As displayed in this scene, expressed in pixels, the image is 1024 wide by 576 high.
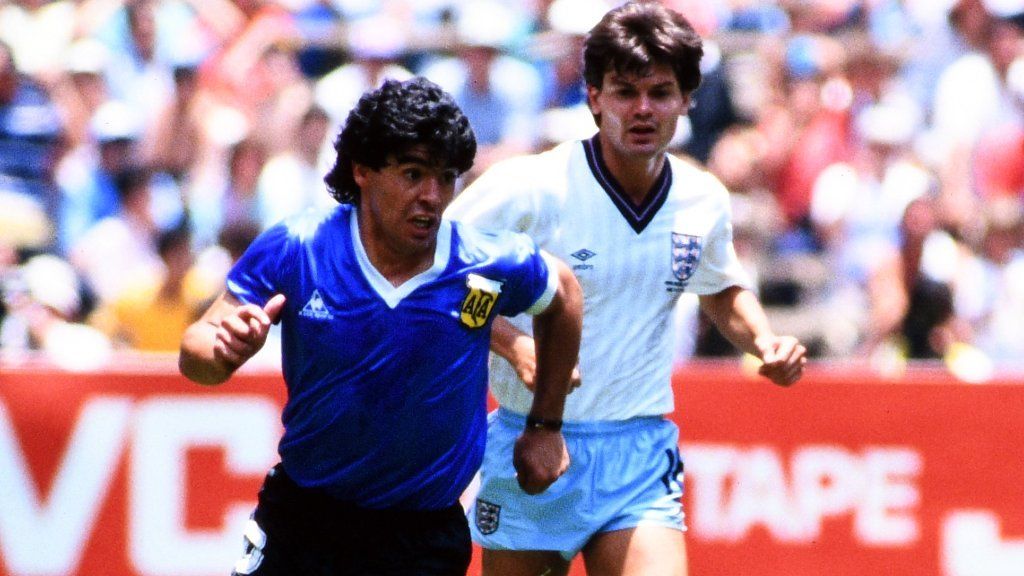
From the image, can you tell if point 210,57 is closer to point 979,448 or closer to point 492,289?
point 979,448

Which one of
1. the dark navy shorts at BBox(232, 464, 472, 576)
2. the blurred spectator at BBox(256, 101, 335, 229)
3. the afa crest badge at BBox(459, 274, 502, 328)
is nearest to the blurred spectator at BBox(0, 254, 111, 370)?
the blurred spectator at BBox(256, 101, 335, 229)

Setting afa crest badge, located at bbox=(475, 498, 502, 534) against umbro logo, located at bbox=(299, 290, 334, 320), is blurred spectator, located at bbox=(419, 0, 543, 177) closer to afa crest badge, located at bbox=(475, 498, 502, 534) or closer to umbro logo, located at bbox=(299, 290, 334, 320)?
afa crest badge, located at bbox=(475, 498, 502, 534)

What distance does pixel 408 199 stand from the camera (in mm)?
4578

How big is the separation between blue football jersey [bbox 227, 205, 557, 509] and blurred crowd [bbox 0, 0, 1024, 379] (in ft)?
14.7

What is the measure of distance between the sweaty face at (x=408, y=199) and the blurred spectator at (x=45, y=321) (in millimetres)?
4336

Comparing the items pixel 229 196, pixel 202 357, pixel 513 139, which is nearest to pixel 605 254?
pixel 202 357

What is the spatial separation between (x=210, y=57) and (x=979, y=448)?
205 inches

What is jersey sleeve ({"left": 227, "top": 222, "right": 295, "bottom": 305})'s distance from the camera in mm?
4570

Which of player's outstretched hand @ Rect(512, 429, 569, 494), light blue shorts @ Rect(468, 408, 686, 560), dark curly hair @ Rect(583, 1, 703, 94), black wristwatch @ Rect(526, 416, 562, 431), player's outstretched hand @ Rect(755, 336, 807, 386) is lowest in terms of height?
light blue shorts @ Rect(468, 408, 686, 560)

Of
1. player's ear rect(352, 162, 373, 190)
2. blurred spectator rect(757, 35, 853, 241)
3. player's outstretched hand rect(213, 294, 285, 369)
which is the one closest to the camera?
player's outstretched hand rect(213, 294, 285, 369)

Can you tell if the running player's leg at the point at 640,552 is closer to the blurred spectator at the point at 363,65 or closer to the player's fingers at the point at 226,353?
the player's fingers at the point at 226,353

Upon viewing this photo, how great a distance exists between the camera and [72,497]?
766cm

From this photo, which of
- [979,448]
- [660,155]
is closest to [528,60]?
[979,448]

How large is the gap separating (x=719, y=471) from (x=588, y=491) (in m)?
2.42
